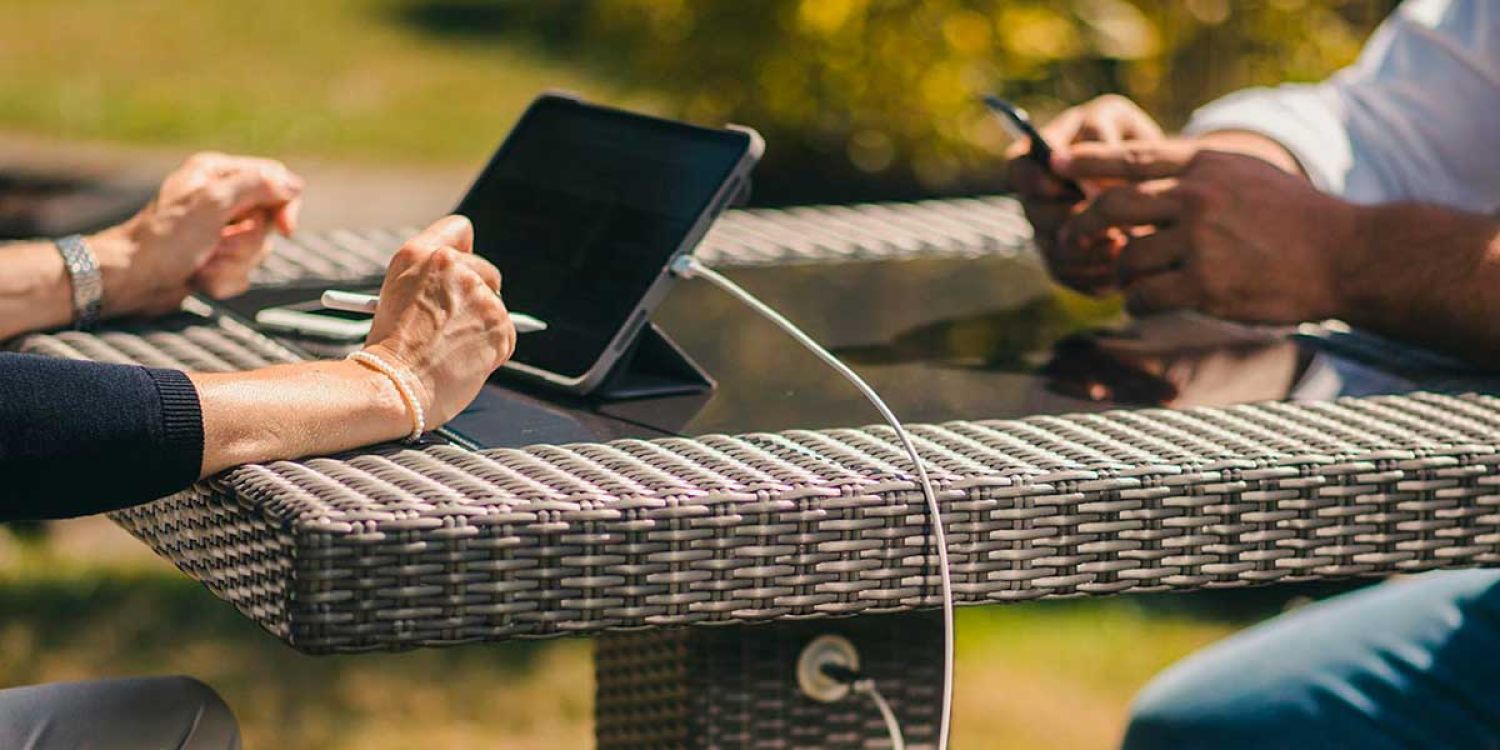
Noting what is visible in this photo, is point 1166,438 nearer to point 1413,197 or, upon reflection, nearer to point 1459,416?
point 1459,416

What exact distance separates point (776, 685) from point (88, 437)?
0.81 m

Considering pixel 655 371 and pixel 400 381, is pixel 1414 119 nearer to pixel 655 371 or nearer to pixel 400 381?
pixel 655 371

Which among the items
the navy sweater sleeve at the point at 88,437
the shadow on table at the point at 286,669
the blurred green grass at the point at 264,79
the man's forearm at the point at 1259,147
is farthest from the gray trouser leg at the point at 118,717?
the blurred green grass at the point at 264,79

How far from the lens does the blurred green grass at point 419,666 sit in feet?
10.4

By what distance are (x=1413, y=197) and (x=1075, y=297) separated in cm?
41

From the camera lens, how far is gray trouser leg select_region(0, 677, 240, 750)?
4.86 ft

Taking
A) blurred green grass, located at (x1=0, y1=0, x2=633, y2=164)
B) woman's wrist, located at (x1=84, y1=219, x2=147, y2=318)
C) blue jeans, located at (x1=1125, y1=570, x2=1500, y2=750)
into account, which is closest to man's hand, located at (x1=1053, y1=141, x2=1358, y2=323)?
blue jeans, located at (x1=1125, y1=570, x2=1500, y2=750)

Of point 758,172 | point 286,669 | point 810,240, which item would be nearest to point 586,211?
point 810,240

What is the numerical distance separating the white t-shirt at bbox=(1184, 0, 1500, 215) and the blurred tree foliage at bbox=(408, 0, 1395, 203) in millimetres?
2349

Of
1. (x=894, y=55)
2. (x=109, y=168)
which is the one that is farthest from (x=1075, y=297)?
(x=109, y=168)

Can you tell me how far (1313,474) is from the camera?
1.46 m

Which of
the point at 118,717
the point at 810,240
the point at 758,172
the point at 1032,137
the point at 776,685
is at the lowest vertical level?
the point at 758,172

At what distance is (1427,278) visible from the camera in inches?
70.5

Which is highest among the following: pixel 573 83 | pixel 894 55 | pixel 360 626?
pixel 360 626
